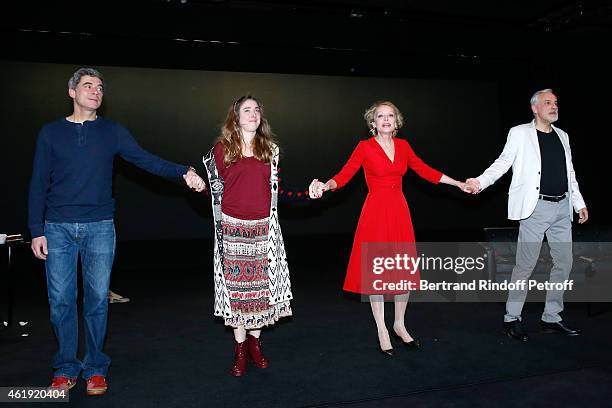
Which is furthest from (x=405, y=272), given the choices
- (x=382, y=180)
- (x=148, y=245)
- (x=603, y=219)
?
(x=603, y=219)

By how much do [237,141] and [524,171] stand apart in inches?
85.8

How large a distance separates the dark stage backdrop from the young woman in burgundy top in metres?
4.09

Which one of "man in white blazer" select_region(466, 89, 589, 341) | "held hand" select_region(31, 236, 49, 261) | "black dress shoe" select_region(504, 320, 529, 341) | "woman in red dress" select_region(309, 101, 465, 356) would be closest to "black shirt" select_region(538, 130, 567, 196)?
"man in white blazer" select_region(466, 89, 589, 341)

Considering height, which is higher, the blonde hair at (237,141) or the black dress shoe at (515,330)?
the blonde hair at (237,141)

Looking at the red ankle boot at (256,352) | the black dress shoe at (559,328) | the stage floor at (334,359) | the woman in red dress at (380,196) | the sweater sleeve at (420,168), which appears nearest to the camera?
the stage floor at (334,359)

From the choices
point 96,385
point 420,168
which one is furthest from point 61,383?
point 420,168

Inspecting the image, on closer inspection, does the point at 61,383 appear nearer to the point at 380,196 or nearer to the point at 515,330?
the point at 380,196

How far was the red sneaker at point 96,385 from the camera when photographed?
307 centimetres

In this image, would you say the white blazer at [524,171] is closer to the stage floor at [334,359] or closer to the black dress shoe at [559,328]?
the black dress shoe at [559,328]

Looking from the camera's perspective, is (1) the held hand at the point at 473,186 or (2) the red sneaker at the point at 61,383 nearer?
(2) the red sneaker at the point at 61,383

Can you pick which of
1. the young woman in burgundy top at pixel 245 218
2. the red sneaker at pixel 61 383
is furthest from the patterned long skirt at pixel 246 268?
the red sneaker at pixel 61 383

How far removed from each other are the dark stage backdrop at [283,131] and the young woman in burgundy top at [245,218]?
13.4ft

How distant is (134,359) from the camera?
3789 mm

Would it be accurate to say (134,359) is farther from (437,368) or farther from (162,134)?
(162,134)
